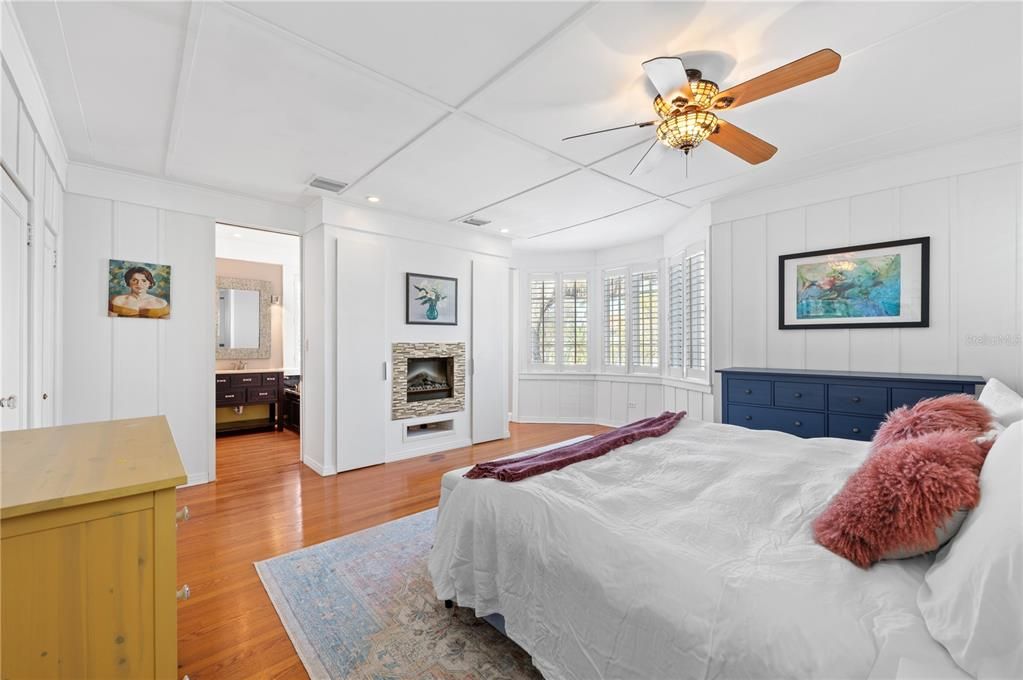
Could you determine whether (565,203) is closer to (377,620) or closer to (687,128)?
(687,128)

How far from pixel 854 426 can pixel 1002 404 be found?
1.11 meters

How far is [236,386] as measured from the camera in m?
5.79

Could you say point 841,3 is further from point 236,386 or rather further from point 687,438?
point 236,386

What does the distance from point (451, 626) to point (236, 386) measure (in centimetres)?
520

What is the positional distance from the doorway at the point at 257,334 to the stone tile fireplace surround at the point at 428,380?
1.92 m

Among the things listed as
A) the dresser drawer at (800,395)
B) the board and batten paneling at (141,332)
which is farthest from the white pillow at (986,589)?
the board and batten paneling at (141,332)

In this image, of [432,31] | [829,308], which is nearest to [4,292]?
[432,31]

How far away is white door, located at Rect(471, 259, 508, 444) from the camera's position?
5348mm

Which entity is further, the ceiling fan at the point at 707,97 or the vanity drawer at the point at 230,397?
the vanity drawer at the point at 230,397

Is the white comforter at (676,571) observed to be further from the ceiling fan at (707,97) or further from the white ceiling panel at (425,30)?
the white ceiling panel at (425,30)

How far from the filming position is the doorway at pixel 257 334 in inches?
232

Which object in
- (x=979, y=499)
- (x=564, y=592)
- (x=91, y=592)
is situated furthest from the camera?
(x=564, y=592)

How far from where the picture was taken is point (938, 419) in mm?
1786

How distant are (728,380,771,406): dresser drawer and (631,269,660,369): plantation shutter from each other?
216 cm
